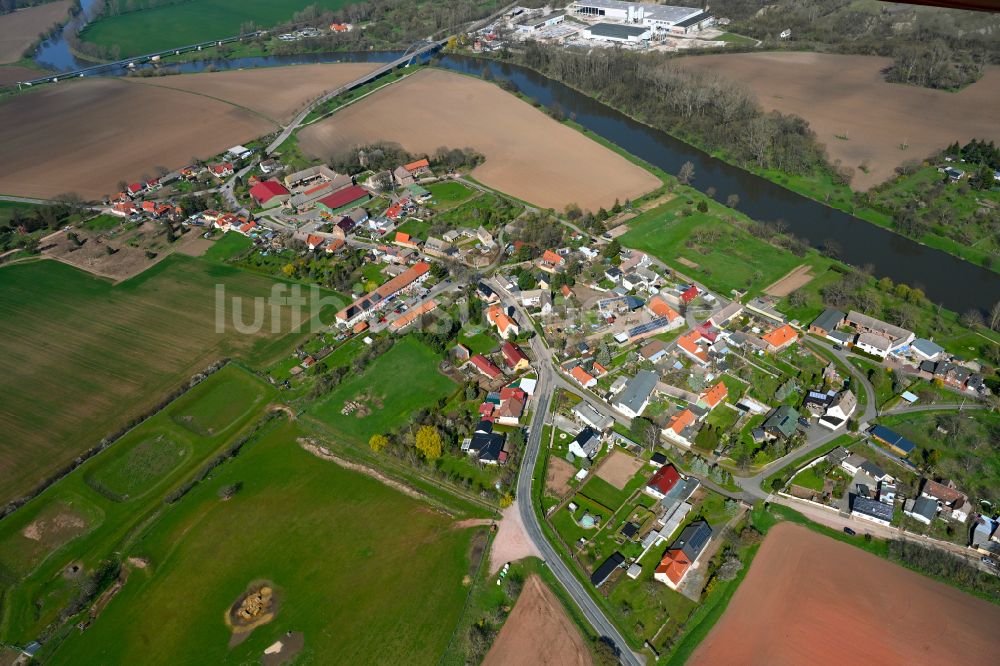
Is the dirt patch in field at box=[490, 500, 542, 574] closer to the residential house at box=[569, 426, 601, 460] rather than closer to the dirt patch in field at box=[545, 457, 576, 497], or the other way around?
the dirt patch in field at box=[545, 457, 576, 497]

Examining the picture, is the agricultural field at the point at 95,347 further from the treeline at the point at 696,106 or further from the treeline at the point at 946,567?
the treeline at the point at 696,106

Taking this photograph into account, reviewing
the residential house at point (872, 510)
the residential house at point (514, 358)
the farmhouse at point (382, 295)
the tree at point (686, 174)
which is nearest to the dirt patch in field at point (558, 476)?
the residential house at point (514, 358)

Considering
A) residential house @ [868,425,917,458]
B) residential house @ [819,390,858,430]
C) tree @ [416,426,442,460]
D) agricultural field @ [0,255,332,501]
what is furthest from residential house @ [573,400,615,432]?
agricultural field @ [0,255,332,501]

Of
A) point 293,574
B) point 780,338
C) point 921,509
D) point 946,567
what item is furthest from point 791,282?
point 293,574

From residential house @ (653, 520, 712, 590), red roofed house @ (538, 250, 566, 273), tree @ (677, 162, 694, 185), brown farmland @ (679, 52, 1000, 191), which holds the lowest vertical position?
residential house @ (653, 520, 712, 590)

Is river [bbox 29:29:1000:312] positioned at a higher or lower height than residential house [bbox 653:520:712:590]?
higher

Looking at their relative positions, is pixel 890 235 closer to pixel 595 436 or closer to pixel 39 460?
pixel 595 436

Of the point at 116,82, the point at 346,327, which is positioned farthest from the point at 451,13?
the point at 346,327

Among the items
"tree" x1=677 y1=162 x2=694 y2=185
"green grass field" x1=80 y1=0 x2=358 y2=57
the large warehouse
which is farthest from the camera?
"green grass field" x1=80 y1=0 x2=358 y2=57
